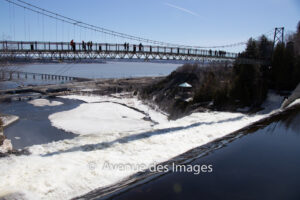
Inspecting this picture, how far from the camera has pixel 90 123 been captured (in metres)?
25.0

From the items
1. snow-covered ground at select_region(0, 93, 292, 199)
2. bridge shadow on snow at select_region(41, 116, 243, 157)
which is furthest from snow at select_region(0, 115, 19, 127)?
bridge shadow on snow at select_region(41, 116, 243, 157)

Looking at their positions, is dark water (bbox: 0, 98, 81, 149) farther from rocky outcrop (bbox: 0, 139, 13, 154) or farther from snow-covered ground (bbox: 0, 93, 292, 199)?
snow-covered ground (bbox: 0, 93, 292, 199)

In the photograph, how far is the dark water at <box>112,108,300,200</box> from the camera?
20.2 ft

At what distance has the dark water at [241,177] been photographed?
6.16 meters

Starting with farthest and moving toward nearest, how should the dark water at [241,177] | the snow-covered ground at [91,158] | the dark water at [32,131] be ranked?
1. the dark water at [32,131]
2. the snow-covered ground at [91,158]
3. the dark water at [241,177]

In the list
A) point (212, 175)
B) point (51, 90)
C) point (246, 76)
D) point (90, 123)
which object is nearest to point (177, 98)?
point (246, 76)

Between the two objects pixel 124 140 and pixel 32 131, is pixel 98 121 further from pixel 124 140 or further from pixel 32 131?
pixel 124 140

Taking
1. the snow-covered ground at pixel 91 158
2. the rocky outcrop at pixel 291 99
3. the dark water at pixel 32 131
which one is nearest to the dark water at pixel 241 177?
the snow-covered ground at pixel 91 158

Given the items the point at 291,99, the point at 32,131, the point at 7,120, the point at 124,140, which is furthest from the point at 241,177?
the point at 7,120

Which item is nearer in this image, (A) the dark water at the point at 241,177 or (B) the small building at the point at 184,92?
(A) the dark water at the point at 241,177

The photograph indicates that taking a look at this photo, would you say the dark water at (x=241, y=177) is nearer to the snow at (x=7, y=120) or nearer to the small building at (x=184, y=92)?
the snow at (x=7, y=120)

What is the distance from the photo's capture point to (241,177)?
283 inches

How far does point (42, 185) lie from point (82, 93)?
4831cm

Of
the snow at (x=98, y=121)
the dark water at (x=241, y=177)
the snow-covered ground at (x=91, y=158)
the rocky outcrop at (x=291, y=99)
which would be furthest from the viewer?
the snow at (x=98, y=121)
